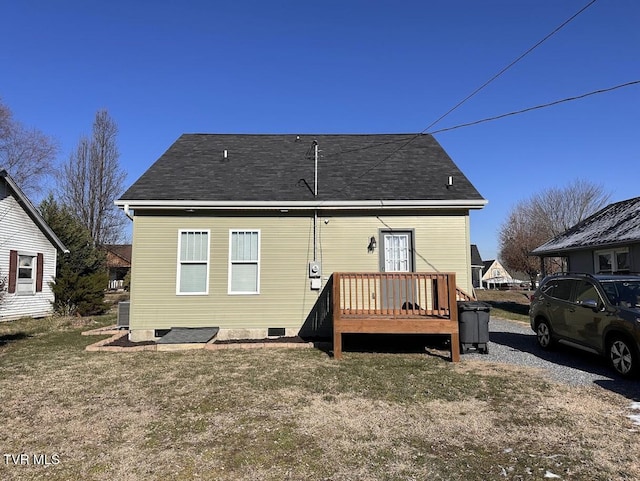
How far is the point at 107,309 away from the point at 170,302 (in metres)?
11.7

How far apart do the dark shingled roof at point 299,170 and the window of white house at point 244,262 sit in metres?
0.90

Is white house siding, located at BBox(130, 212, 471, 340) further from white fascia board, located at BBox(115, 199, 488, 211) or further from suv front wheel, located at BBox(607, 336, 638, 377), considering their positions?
suv front wheel, located at BBox(607, 336, 638, 377)

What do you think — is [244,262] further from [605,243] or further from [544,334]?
[605,243]

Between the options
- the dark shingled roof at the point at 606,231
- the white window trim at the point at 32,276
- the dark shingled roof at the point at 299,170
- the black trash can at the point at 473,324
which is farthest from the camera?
the white window trim at the point at 32,276

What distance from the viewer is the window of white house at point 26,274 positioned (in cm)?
1627

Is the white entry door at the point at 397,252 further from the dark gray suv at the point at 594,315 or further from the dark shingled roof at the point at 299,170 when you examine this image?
the dark gray suv at the point at 594,315

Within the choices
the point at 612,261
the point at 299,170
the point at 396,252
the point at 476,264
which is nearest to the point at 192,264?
the point at 299,170

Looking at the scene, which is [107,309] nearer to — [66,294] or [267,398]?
[66,294]

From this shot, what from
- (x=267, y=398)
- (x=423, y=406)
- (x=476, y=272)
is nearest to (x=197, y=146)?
(x=267, y=398)

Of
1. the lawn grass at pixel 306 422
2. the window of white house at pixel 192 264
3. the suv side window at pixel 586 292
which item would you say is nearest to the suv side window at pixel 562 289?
the suv side window at pixel 586 292

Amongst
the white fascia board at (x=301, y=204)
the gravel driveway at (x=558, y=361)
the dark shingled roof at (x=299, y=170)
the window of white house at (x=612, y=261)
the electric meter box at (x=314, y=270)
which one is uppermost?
the dark shingled roof at (x=299, y=170)

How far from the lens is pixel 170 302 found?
910cm

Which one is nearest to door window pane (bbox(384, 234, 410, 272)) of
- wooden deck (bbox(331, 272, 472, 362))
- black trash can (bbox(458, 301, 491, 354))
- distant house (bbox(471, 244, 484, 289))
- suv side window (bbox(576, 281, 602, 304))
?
wooden deck (bbox(331, 272, 472, 362))

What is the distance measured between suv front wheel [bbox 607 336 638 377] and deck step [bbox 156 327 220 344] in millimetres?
7229
